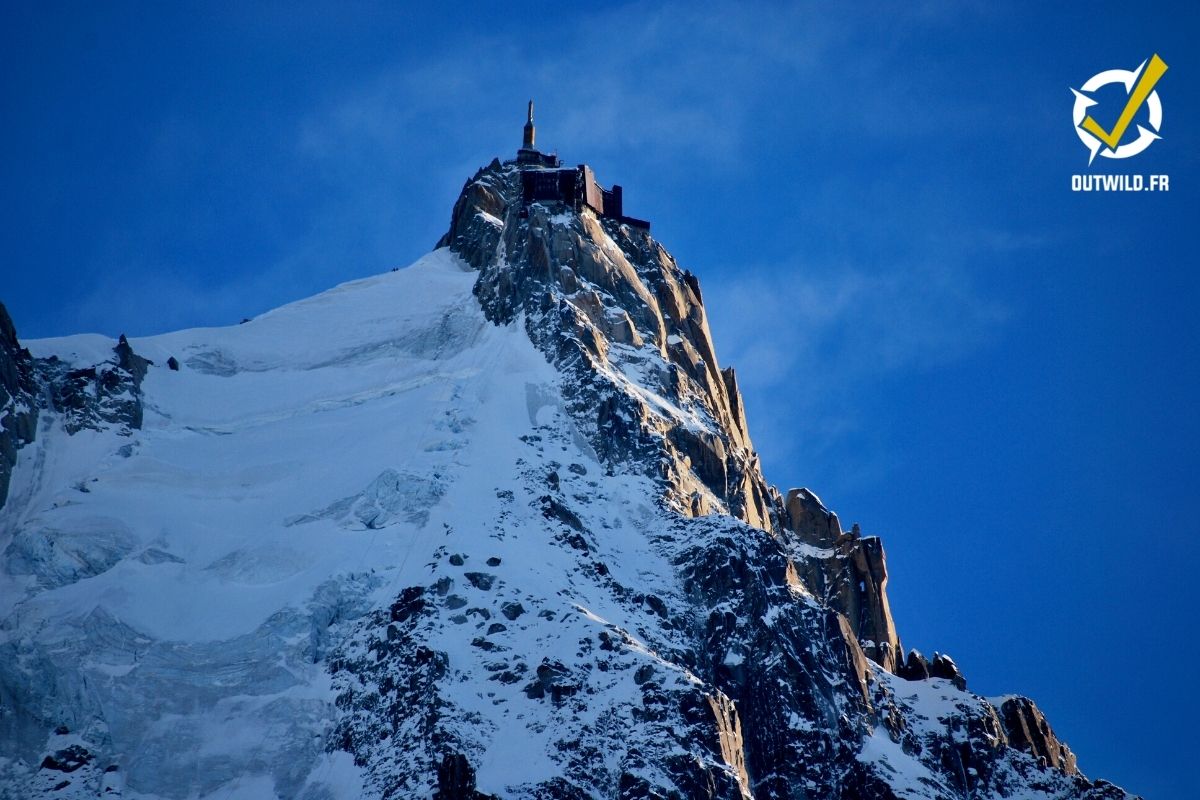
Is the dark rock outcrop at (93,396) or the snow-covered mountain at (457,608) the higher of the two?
A: the dark rock outcrop at (93,396)

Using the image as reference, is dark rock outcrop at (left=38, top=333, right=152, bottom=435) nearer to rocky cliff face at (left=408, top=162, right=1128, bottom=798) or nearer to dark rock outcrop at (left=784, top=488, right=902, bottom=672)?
rocky cliff face at (left=408, top=162, right=1128, bottom=798)

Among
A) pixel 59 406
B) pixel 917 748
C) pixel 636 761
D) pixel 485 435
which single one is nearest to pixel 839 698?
pixel 917 748

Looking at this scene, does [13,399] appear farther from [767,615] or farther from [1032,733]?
[1032,733]

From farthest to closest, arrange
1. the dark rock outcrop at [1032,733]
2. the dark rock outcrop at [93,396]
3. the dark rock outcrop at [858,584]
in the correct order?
the dark rock outcrop at [858,584], the dark rock outcrop at [93,396], the dark rock outcrop at [1032,733]

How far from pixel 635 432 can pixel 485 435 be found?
40.8 ft

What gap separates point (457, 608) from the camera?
15912cm

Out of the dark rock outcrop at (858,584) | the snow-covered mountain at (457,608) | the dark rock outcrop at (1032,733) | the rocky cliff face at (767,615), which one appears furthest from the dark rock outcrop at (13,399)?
the dark rock outcrop at (1032,733)

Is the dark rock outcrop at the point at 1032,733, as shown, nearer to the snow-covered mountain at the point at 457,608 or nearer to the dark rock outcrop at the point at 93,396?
the snow-covered mountain at the point at 457,608

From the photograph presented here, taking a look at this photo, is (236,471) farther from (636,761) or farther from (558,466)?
(636,761)

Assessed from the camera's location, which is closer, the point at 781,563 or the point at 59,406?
the point at 781,563

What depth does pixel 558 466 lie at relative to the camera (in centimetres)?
17625

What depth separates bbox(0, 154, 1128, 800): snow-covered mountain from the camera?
14962cm

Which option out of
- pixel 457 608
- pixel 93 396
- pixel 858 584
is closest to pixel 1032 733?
pixel 858 584

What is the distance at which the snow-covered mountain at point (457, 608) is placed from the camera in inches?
5891
